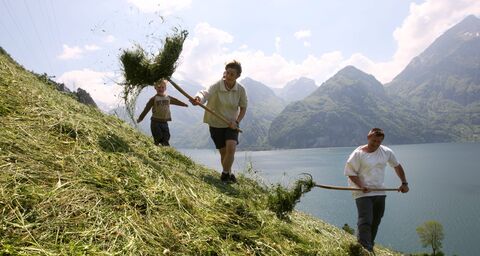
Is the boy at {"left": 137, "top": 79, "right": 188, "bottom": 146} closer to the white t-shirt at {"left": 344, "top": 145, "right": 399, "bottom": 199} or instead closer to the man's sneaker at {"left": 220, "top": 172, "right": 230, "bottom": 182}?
the man's sneaker at {"left": 220, "top": 172, "right": 230, "bottom": 182}

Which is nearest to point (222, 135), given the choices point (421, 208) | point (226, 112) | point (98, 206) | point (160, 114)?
point (226, 112)

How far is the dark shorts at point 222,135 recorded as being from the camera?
316 inches

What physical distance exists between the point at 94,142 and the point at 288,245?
3.28 metres

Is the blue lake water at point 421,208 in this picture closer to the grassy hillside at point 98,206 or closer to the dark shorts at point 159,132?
the dark shorts at point 159,132

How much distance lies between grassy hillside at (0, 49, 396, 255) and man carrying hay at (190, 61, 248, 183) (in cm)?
219

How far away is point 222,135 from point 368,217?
3.44 metres

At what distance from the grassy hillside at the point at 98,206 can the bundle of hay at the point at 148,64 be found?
1.83 m

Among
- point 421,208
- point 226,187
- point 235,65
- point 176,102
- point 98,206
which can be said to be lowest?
point 98,206

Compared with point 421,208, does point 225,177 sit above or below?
below

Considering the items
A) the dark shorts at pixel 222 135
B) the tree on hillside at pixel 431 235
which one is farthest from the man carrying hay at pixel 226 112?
the tree on hillside at pixel 431 235

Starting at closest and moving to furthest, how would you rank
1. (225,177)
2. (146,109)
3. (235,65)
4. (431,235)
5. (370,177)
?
(370,177), (235,65), (225,177), (146,109), (431,235)

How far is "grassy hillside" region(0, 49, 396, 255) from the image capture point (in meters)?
3.08

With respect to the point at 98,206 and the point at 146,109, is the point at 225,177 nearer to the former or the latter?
the point at 146,109

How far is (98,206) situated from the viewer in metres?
3.65
